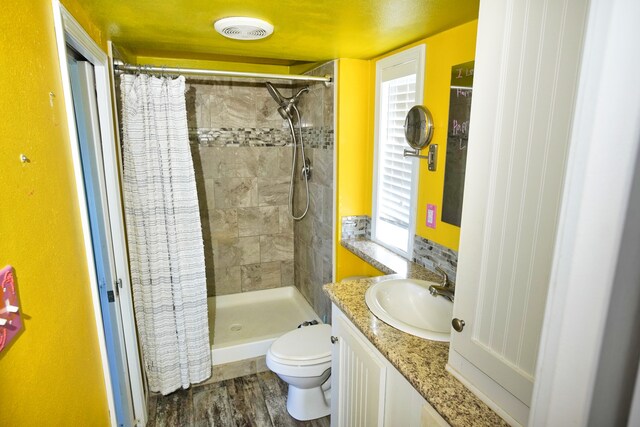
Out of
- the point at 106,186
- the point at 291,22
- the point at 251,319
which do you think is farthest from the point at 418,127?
the point at 251,319

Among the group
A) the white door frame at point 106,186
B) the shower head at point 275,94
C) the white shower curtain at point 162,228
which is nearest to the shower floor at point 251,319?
the white shower curtain at point 162,228

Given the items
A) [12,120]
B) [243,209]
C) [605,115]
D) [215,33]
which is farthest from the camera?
[243,209]

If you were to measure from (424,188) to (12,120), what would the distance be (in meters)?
1.67

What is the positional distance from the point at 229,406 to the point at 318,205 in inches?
58.1

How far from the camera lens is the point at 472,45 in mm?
1561

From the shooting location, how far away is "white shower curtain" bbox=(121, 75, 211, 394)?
6.30ft

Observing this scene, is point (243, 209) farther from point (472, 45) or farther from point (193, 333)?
point (472, 45)

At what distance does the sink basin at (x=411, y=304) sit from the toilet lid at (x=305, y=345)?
2.24ft

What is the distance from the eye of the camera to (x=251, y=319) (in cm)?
307

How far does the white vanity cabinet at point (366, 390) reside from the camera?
45.1 inches

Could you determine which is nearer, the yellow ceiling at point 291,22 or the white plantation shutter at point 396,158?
the yellow ceiling at point 291,22

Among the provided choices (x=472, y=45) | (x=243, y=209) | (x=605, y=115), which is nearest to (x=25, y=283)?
(x=605, y=115)

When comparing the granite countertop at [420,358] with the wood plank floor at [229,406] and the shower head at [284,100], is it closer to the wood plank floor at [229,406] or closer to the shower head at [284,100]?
the wood plank floor at [229,406]

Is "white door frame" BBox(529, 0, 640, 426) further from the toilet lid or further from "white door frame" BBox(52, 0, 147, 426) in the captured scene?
the toilet lid
